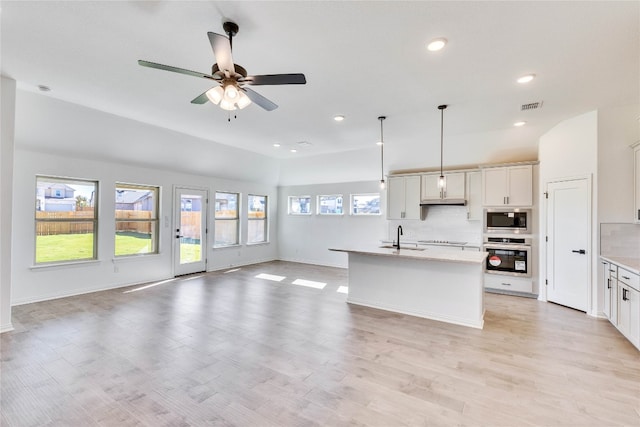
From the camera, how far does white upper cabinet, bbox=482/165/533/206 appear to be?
17.4 feet

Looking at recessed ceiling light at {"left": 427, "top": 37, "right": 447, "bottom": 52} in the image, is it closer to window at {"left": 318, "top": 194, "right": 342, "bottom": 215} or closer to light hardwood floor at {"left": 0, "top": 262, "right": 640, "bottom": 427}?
light hardwood floor at {"left": 0, "top": 262, "right": 640, "bottom": 427}

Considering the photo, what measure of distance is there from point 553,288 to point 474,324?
82.6 inches

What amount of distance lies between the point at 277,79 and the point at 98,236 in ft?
16.9

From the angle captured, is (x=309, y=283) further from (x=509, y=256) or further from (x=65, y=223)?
(x=65, y=223)

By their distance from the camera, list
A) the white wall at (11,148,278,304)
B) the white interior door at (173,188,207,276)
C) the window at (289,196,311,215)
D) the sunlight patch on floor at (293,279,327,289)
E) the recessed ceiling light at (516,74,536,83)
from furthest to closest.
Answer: the window at (289,196,311,215) → the white interior door at (173,188,207,276) → the sunlight patch on floor at (293,279,327,289) → the white wall at (11,148,278,304) → the recessed ceiling light at (516,74,536,83)

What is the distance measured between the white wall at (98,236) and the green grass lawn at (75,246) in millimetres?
181

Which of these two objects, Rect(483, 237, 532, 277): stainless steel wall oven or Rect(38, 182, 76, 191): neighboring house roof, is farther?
Rect(483, 237, 532, 277): stainless steel wall oven

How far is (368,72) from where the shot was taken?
3.10m

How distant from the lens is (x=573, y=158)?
176 inches

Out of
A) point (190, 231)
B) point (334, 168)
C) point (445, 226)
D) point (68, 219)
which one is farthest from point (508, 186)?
point (68, 219)

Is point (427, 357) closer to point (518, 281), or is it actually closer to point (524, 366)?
point (524, 366)

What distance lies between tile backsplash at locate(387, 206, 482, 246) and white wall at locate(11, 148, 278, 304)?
15.7ft

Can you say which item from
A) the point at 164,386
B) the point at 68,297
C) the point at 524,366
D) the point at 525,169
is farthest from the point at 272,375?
the point at 525,169

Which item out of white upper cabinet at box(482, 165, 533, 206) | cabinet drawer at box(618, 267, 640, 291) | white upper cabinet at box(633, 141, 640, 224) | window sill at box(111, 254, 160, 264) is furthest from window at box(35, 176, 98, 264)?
white upper cabinet at box(633, 141, 640, 224)
